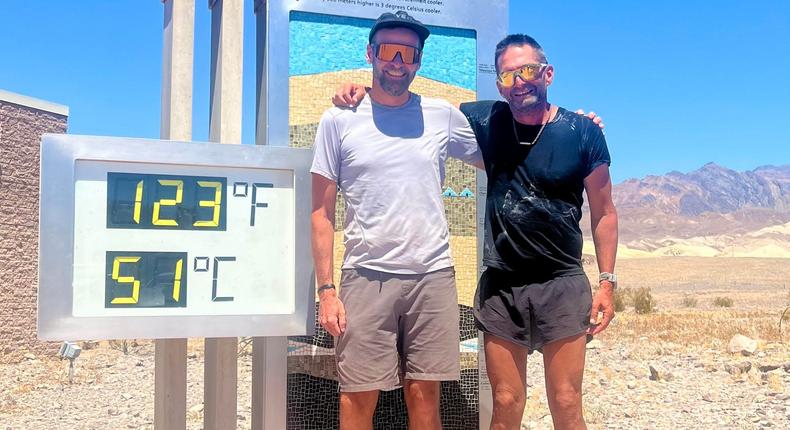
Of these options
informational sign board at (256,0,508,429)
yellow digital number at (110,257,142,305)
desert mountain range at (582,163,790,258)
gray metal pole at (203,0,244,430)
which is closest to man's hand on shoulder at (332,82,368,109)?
informational sign board at (256,0,508,429)

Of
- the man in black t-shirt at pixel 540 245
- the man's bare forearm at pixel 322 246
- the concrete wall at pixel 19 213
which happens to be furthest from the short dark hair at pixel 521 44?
the concrete wall at pixel 19 213

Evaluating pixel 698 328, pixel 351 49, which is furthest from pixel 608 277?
pixel 698 328

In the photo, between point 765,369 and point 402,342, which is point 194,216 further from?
point 765,369

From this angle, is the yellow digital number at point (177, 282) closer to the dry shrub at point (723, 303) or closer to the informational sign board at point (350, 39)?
the informational sign board at point (350, 39)

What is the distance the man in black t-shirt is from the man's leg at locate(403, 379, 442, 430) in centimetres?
27

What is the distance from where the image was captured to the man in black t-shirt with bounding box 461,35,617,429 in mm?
3289

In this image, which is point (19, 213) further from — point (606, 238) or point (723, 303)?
point (723, 303)

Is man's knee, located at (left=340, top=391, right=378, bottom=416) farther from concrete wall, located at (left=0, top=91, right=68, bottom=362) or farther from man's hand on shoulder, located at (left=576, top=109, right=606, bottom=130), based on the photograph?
concrete wall, located at (left=0, top=91, right=68, bottom=362)

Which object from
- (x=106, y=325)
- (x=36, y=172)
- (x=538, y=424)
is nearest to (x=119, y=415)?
(x=538, y=424)

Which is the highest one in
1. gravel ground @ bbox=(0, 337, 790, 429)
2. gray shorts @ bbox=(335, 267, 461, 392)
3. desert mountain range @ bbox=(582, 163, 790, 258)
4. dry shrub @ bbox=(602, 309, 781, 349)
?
desert mountain range @ bbox=(582, 163, 790, 258)

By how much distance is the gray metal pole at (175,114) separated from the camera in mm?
3967

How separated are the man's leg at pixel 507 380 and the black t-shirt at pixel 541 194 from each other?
334 millimetres

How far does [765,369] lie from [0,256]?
11286mm

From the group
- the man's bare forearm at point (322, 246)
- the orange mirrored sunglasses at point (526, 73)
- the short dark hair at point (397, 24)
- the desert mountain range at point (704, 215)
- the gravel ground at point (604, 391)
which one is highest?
the desert mountain range at point (704, 215)
